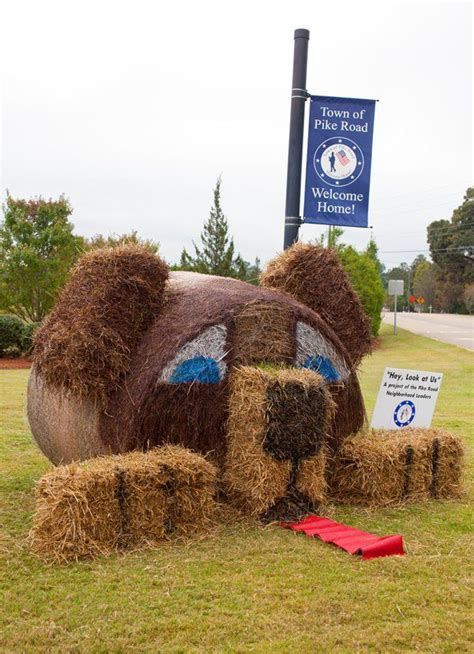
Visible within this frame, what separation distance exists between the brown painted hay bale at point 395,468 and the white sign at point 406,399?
3.05 ft

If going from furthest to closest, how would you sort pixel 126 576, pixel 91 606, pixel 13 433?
1. pixel 13 433
2. pixel 126 576
3. pixel 91 606

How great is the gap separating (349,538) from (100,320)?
2468 mm

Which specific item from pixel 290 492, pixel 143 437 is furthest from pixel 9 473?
pixel 290 492

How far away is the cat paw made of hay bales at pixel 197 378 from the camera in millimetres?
5641

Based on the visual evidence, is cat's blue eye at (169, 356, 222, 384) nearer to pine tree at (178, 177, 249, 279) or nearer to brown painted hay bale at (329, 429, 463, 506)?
brown painted hay bale at (329, 429, 463, 506)

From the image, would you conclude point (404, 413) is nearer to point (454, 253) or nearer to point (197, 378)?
point (197, 378)

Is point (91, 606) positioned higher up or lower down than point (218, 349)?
lower down

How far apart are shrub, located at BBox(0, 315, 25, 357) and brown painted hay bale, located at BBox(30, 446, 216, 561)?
59.0 feet

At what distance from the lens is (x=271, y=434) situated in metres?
5.56

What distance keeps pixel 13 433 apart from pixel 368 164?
5.79 metres

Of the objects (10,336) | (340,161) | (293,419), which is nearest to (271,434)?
(293,419)

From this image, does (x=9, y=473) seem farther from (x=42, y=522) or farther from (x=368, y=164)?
(x=368, y=164)

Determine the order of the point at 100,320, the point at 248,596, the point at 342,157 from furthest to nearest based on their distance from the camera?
1. the point at 342,157
2. the point at 100,320
3. the point at 248,596

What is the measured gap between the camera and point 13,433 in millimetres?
9969
